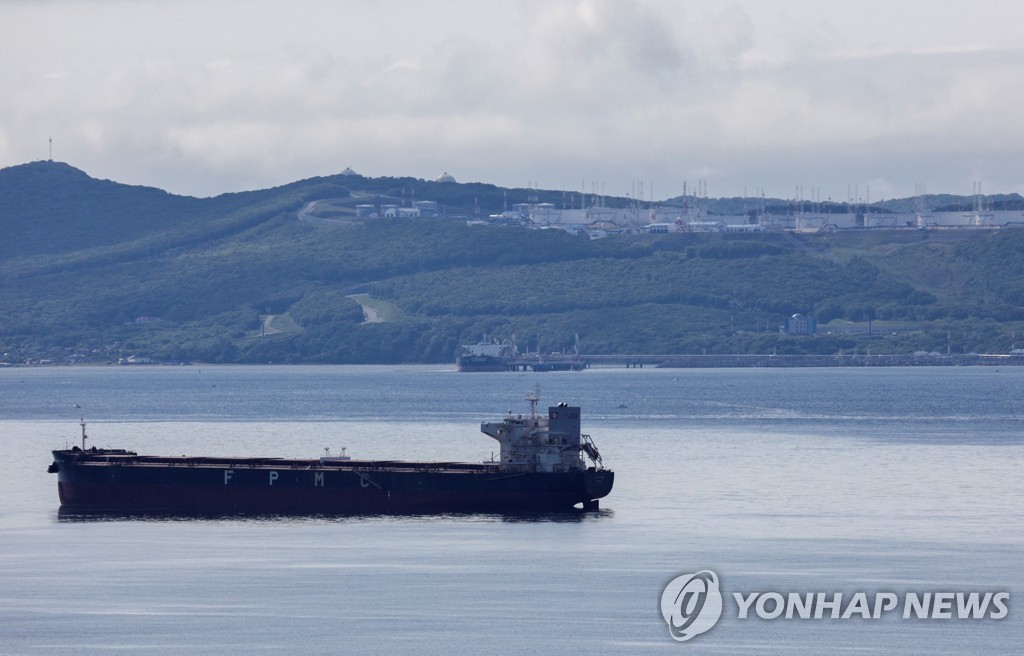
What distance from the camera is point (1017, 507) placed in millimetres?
86938

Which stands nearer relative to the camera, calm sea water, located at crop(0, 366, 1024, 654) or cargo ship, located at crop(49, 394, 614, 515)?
calm sea water, located at crop(0, 366, 1024, 654)

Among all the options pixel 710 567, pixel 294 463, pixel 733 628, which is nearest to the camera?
pixel 733 628

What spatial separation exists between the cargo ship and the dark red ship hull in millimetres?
49

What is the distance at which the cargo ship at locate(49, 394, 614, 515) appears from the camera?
281 ft

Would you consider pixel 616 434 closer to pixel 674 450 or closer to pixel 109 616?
pixel 674 450

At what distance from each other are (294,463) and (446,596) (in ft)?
97.4

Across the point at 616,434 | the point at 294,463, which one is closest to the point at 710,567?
the point at 294,463

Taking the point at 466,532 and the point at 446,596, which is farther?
the point at 466,532

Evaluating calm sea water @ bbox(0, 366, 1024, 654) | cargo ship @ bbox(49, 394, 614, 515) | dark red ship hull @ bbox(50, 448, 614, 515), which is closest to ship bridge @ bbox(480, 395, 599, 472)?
cargo ship @ bbox(49, 394, 614, 515)

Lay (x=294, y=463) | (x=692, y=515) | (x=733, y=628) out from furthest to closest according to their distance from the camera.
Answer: (x=294, y=463)
(x=692, y=515)
(x=733, y=628)

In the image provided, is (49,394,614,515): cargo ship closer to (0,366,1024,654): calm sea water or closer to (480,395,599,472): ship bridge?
(480,395,599,472): ship bridge

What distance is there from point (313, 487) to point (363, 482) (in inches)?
102

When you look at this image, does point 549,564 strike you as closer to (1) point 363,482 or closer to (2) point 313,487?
(1) point 363,482

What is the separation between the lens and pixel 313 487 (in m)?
87.9
